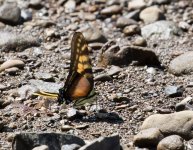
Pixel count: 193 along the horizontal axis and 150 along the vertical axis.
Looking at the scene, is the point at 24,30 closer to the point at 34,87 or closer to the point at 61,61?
the point at 61,61

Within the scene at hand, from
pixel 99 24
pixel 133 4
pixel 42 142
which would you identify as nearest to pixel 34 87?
pixel 42 142

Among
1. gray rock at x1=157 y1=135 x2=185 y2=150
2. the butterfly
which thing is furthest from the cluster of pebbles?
the butterfly

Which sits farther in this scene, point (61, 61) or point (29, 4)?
point (29, 4)

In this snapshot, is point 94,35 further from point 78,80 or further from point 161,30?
point 78,80

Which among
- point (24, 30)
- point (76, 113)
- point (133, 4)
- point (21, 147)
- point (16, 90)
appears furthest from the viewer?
point (133, 4)

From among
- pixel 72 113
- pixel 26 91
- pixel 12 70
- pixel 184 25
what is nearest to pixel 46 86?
pixel 26 91
